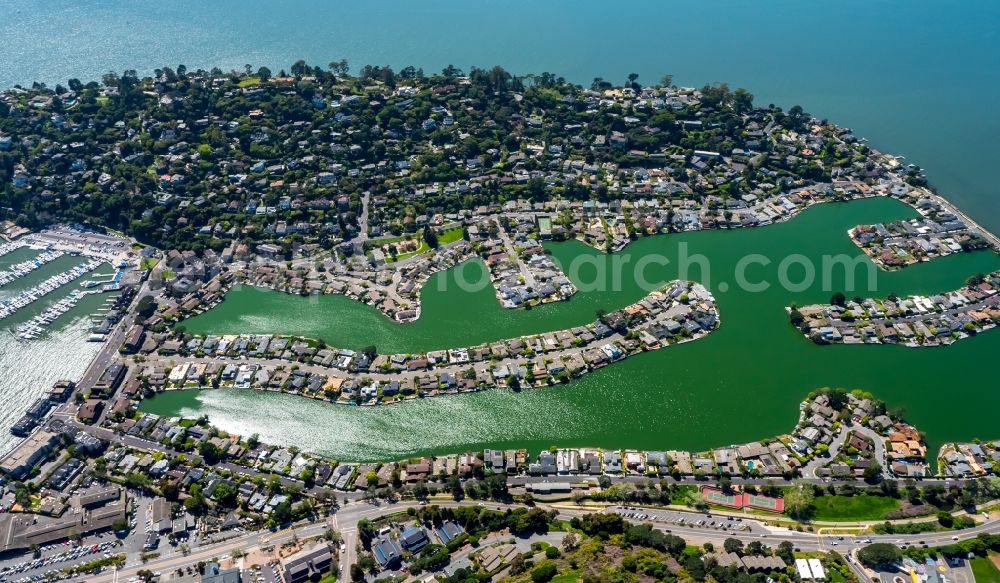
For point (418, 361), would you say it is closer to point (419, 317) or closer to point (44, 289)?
point (419, 317)

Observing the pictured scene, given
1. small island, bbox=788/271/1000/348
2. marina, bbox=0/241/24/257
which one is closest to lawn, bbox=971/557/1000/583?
small island, bbox=788/271/1000/348

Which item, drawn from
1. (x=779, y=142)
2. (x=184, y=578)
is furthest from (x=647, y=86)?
(x=184, y=578)

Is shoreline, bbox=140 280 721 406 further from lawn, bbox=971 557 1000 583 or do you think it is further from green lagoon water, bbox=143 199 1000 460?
lawn, bbox=971 557 1000 583

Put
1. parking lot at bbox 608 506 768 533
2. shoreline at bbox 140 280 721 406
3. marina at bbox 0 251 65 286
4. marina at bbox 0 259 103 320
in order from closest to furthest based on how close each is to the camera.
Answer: parking lot at bbox 608 506 768 533
shoreline at bbox 140 280 721 406
marina at bbox 0 259 103 320
marina at bbox 0 251 65 286

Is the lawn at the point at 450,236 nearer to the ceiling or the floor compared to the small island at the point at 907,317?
nearer to the ceiling

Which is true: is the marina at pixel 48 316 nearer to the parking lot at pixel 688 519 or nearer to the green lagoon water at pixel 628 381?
the green lagoon water at pixel 628 381

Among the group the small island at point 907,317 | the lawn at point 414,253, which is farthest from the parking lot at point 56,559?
the small island at point 907,317

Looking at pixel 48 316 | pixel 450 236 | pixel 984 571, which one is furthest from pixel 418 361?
pixel 984 571
